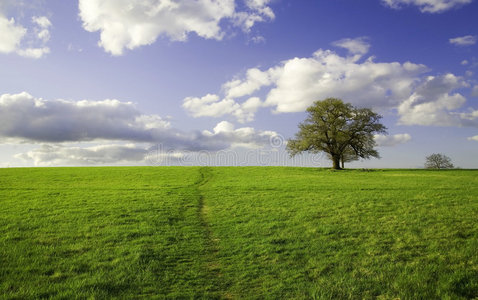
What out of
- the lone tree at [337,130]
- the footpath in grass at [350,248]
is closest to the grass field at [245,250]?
the footpath in grass at [350,248]

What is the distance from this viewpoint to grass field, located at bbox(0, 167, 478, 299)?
802 cm

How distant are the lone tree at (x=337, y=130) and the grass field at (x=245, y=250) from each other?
3303 centimetres

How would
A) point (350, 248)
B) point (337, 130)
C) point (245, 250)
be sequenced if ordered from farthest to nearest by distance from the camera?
point (337, 130) < point (245, 250) < point (350, 248)

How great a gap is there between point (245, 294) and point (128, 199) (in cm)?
1775

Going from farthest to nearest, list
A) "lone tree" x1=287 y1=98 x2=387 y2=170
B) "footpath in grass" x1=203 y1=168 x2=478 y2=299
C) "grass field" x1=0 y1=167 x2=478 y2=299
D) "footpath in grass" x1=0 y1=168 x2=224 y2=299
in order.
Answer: "lone tree" x1=287 y1=98 x2=387 y2=170, "footpath in grass" x1=0 y1=168 x2=224 y2=299, "grass field" x1=0 y1=167 x2=478 y2=299, "footpath in grass" x1=203 y1=168 x2=478 y2=299

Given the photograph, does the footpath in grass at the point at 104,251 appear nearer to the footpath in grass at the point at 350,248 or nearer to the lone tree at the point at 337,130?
the footpath in grass at the point at 350,248

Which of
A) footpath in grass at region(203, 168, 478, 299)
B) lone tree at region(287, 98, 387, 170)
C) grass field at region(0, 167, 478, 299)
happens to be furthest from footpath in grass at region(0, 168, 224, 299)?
lone tree at region(287, 98, 387, 170)

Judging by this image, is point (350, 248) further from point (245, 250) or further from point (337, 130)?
point (337, 130)

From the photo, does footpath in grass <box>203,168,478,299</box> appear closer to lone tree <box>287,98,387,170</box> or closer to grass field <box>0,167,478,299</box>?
grass field <box>0,167,478,299</box>

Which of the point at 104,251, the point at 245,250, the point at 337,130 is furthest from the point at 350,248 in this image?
the point at 337,130

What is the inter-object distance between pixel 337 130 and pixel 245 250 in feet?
153

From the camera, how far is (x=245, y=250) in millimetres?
11352

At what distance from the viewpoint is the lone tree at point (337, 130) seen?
5275cm

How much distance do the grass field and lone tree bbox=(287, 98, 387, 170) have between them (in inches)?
1300
